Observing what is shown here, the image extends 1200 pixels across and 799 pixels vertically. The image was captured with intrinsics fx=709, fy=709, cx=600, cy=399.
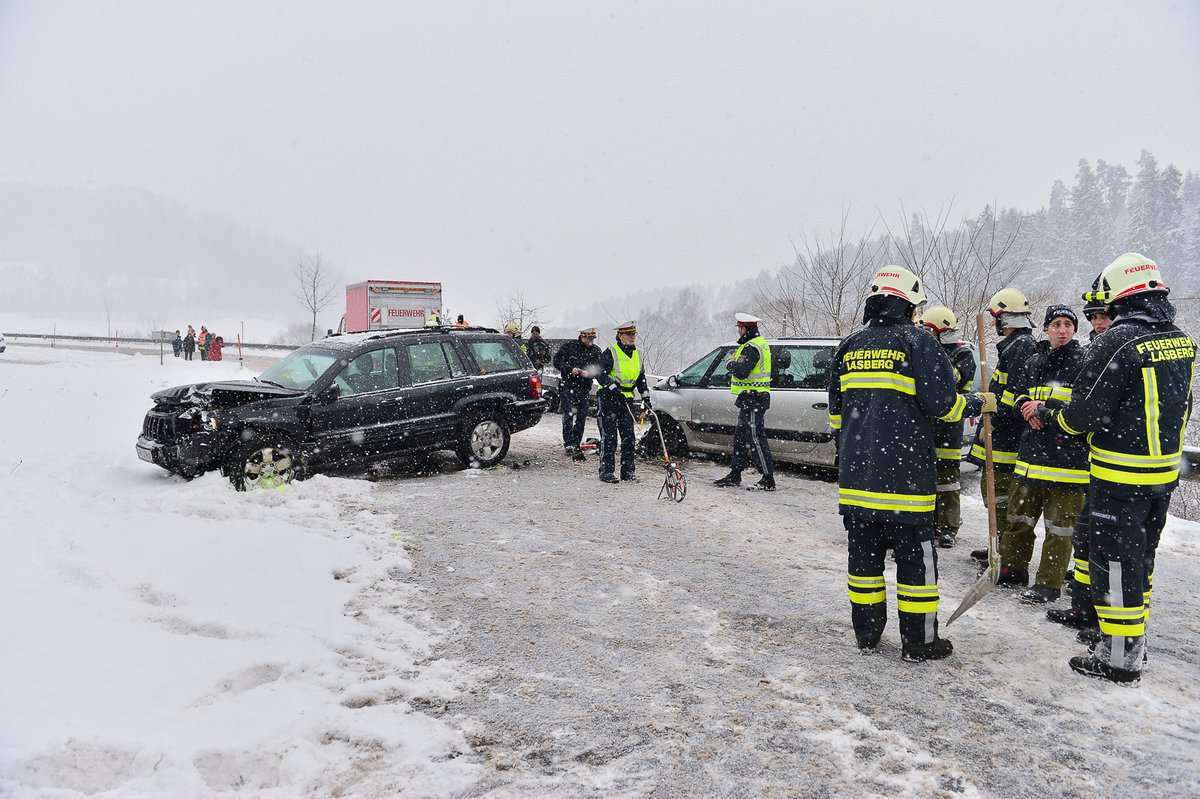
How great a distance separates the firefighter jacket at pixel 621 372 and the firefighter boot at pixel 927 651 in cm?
475

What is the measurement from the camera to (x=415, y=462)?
8.91 m

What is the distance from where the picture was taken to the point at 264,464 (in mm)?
7059

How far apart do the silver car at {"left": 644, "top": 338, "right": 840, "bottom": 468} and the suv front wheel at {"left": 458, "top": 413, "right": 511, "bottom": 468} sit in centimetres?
223

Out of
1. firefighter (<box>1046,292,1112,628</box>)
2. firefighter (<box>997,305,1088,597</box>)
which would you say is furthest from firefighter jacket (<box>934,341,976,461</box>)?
firefighter (<box>1046,292,1112,628</box>)

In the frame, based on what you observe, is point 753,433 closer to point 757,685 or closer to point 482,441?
point 482,441

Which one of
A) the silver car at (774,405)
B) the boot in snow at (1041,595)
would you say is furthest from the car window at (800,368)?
the boot in snow at (1041,595)

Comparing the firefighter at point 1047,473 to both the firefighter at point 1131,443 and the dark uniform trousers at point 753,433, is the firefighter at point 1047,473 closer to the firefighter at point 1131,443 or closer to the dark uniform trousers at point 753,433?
the firefighter at point 1131,443

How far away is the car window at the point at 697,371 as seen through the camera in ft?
31.0

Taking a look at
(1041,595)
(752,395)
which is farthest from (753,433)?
(1041,595)

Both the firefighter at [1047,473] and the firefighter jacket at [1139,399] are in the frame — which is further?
the firefighter at [1047,473]

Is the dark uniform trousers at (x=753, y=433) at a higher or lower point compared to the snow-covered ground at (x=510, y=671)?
higher

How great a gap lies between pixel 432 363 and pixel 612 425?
7.40ft

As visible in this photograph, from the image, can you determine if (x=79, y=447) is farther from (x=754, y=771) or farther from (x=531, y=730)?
(x=754, y=771)

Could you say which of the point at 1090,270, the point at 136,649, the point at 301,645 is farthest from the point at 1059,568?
the point at 1090,270
